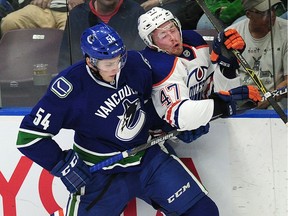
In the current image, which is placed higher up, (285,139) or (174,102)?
(174,102)

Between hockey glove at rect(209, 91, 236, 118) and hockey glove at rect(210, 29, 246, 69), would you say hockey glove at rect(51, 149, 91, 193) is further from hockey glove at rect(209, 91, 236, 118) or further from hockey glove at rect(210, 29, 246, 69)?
hockey glove at rect(210, 29, 246, 69)

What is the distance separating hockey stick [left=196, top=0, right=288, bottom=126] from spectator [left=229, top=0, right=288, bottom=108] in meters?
0.20

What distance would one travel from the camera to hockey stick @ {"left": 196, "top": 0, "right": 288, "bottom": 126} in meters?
2.59

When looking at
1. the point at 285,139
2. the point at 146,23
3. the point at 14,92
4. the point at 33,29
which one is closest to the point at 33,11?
the point at 33,29

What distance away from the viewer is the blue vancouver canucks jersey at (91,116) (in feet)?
8.01

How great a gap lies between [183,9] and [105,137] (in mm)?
802

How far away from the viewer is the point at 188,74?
2.61 meters

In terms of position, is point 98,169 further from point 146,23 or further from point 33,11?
point 33,11

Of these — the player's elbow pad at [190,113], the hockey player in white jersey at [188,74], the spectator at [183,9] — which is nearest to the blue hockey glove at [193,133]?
the hockey player in white jersey at [188,74]

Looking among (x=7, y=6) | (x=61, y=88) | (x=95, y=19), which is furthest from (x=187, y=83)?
(x=7, y=6)

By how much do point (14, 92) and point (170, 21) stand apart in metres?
0.81

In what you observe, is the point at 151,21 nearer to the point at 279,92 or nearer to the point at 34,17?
the point at 279,92

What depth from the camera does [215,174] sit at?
2.82 metres

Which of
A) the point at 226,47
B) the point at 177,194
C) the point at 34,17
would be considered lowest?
the point at 177,194
